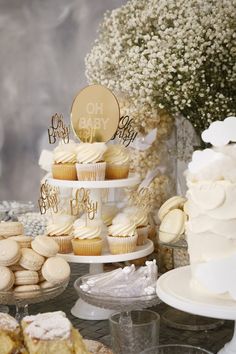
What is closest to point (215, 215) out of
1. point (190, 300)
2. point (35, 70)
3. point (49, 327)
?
point (190, 300)

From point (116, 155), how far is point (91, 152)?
17 centimetres

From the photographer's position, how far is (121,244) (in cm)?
249

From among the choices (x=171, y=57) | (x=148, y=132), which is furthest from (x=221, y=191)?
(x=148, y=132)

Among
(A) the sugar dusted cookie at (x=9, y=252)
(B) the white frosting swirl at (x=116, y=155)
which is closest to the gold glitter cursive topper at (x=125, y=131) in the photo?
(B) the white frosting swirl at (x=116, y=155)

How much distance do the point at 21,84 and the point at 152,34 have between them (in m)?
1.55

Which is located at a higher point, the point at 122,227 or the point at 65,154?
the point at 65,154

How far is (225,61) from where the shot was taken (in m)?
2.95

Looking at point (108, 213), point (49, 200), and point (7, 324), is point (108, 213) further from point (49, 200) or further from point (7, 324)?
point (7, 324)

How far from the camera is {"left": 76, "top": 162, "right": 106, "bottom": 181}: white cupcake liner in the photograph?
2453 millimetres

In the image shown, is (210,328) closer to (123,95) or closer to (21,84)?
(123,95)

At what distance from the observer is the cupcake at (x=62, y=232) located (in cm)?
254

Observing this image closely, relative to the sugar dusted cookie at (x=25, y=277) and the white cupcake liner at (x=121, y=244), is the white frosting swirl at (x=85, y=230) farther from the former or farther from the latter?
the sugar dusted cookie at (x=25, y=277)

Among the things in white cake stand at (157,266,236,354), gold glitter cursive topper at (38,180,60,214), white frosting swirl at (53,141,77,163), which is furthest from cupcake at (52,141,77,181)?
white cake stand at (157,266,236,354)

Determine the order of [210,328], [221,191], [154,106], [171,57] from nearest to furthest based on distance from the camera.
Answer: [221,191], [210,328], [171,57], [154,106]
